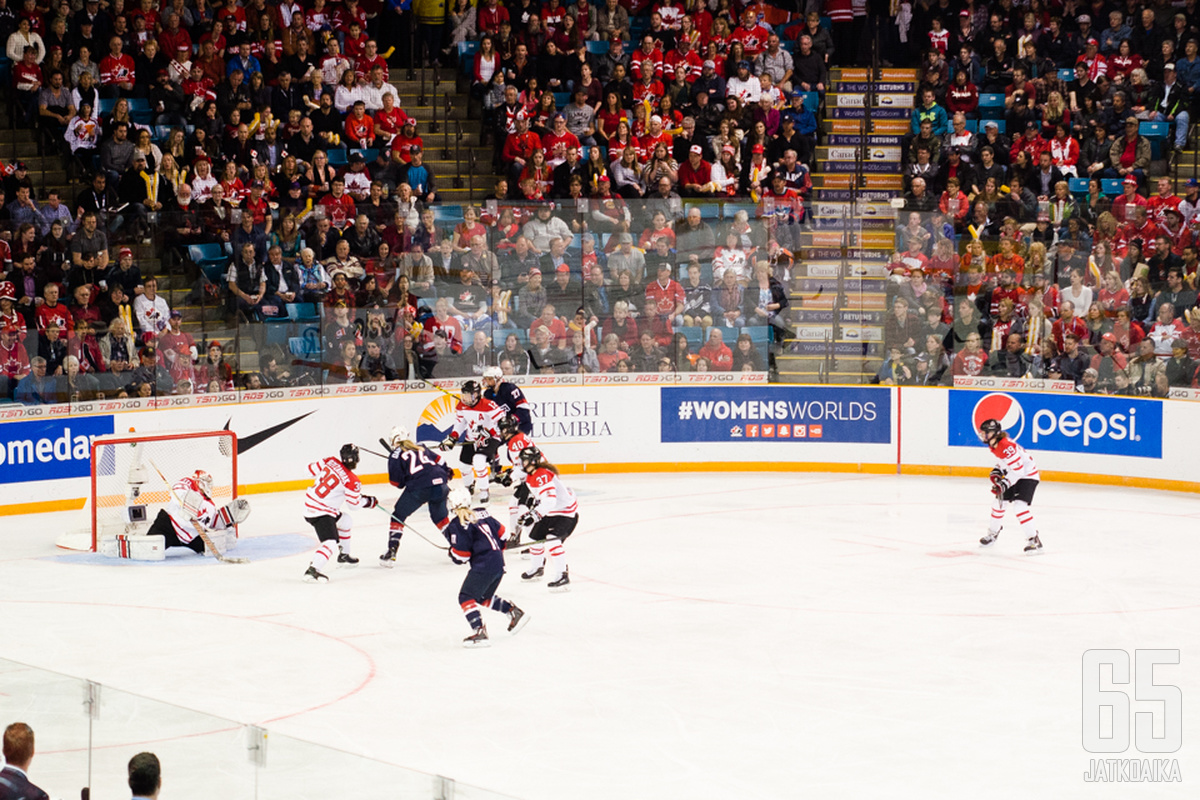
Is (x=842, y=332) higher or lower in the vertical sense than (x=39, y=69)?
lower

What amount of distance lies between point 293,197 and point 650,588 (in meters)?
6.99

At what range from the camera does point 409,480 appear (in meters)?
12.2

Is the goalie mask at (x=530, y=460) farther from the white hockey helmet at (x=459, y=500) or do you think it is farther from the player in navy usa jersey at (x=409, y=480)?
the white hockey helmet at (x=459, y=500)

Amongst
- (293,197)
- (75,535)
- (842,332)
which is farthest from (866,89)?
(75,535)

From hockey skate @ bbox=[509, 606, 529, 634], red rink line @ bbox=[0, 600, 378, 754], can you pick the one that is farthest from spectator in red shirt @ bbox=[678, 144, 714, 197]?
red rink line @ bbox=[0, 600, 378, 754]

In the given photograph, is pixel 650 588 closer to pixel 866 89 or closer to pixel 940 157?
pixel 940 157

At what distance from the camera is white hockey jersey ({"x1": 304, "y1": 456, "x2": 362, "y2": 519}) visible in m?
11.6

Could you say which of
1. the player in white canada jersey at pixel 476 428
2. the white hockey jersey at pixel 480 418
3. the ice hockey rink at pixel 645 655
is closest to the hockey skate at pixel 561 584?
the ice hockey rink at pixel 645 655

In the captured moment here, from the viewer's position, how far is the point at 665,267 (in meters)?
16.4

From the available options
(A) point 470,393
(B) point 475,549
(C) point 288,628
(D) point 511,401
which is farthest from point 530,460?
(D) point 511,401

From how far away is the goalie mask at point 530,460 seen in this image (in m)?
11.1

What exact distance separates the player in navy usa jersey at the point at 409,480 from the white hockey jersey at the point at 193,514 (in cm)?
147

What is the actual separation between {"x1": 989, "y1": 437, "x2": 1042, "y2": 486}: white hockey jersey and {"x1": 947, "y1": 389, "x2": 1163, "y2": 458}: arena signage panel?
141 inches

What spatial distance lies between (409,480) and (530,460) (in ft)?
4.84
